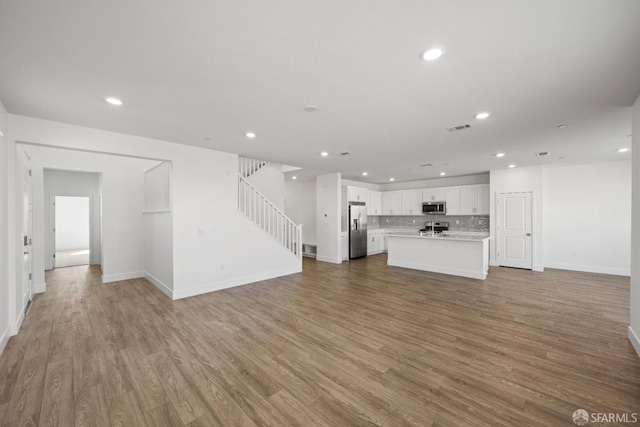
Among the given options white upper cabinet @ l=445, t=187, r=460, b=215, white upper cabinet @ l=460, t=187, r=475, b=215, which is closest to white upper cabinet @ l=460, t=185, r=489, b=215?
white upper cabinet @ l=460, t=187, r=475, b=215

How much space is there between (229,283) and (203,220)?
136 centimetres

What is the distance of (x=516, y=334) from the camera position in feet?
10.1

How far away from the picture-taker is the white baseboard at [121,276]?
557 cm

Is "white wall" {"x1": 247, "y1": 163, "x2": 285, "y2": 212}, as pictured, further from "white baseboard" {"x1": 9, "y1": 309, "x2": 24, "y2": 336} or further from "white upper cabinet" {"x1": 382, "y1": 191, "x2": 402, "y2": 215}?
"white baseboard" {"x1": 9, "y1": 309, "x2": 24, "y2": 336}

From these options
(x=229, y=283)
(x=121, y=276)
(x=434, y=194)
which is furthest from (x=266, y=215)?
(x=434, y=194)

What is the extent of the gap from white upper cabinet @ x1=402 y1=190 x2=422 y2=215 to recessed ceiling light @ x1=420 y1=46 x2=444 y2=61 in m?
7.38

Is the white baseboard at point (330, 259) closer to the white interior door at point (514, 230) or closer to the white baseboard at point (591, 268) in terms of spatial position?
the white interior door at point (514, 230)

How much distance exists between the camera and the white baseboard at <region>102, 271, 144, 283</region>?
5566 mm

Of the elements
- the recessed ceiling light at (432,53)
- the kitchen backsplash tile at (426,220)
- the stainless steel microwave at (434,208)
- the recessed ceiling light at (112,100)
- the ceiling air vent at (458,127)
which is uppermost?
the recessed ceiling light at (112,100)

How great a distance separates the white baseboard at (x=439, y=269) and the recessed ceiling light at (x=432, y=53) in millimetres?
5214

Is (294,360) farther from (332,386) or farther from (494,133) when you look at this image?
(494,133)

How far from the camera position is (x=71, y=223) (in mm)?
10375

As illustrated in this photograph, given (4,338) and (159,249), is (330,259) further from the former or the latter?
(4,338)

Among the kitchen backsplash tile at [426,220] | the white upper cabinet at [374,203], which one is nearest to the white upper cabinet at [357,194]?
the white upper cabinet at [374,203]
